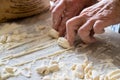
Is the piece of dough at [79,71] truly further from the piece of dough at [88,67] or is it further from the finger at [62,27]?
the finger at [62,27]

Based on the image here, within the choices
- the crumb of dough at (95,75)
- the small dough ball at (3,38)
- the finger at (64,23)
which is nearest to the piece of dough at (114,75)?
the crumb of dough at (95,75)

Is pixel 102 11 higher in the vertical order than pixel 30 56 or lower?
higher

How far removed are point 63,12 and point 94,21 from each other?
14cm

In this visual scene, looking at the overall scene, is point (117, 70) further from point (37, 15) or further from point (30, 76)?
point (37, 15)

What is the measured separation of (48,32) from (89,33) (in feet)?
0.53

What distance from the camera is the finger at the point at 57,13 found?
79 centimetres

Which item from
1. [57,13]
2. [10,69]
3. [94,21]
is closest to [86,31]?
[94,21]

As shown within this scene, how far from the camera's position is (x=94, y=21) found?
694mm

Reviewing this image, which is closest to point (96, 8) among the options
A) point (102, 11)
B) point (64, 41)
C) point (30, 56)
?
point (102, 11)

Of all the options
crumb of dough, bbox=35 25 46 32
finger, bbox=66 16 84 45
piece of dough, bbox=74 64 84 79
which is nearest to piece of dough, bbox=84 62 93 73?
piece of dough, bbox=74 64 84 79

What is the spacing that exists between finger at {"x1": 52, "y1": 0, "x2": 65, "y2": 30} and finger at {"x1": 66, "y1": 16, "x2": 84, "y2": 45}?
79 mm

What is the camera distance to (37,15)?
0.91 metres

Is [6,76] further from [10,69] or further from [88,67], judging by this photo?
[88,67]

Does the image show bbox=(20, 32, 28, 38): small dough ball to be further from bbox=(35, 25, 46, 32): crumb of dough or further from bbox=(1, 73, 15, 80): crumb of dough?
bbox=(1, 73, 15, 80): crumb of dough
